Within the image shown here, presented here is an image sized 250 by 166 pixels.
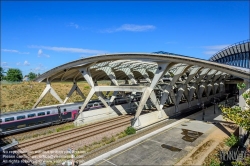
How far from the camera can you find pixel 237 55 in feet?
234

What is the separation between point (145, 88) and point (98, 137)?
26.0 ft

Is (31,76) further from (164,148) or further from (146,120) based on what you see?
(164,148)

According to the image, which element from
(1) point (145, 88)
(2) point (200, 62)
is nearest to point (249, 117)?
(2) point (200, 62)

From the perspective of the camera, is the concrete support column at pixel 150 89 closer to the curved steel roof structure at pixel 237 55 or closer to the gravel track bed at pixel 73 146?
the gravel track bed at pixel 73 146

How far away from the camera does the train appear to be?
20.9 m

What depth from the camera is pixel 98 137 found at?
19.7m

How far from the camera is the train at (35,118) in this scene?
20.9 m

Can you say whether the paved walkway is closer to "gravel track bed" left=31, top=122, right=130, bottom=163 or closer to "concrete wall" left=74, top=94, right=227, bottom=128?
"concrete wall" left=74, top=94, right=227, bottom=128

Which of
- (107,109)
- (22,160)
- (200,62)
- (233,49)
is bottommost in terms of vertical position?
(22,160)

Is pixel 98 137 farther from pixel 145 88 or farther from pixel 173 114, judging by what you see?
pixel 173 114

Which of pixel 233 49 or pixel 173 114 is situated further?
pixel 233 49

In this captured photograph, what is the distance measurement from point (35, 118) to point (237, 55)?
74.0 meters

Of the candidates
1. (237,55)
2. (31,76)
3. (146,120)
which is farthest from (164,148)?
(31,76)

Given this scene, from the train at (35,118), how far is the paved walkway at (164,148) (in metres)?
13.5
